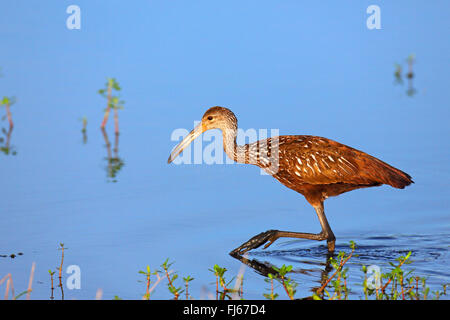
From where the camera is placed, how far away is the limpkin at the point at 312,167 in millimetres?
8758

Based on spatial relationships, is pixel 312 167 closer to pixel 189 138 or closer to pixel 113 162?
pixel 189 138

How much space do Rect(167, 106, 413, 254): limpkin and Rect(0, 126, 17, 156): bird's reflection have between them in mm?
4185

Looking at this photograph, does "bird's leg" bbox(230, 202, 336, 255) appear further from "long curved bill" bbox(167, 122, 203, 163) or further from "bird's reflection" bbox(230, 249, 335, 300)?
"long curved bill" bbox(167, 122, 203, 163)

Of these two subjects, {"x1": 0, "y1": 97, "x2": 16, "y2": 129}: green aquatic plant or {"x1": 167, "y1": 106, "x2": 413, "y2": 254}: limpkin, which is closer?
{"x1": 167, "y1": 106, "x2": 413, "y2": 254}: limpkin

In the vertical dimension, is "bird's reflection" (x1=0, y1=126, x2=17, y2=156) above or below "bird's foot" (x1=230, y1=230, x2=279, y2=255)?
above

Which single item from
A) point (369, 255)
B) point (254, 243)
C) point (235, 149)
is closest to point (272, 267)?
point (254, 243)

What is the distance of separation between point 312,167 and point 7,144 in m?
5.64

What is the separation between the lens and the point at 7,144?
12.8 m

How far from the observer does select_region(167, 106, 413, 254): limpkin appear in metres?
8.76

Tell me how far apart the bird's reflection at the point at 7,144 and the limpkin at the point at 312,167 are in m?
4.19

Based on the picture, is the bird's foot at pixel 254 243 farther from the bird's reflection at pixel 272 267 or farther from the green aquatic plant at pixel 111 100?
the green aquatic plant at pixel 111 100

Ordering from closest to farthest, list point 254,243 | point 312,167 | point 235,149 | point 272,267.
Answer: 1. point 272,267
2. point 254,243
3. point 312,167
4. point 235,149

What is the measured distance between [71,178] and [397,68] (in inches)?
307

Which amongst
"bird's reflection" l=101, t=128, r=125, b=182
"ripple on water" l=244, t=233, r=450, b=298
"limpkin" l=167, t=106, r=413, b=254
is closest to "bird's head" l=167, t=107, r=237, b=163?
"limpkin" l=167, t=106, r=413, b=254
